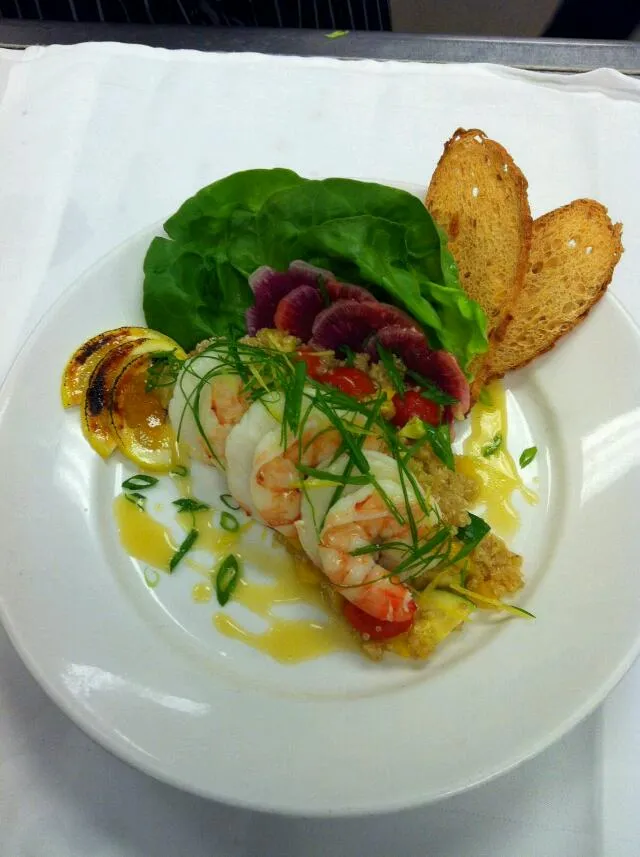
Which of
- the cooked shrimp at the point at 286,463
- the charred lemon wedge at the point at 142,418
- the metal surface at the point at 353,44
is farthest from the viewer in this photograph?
the metal surface at the point at 353,44

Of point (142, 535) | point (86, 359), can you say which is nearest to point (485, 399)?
point (142, 535)

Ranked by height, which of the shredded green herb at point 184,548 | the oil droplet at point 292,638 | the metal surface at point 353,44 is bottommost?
the oil droplet at point 292,638

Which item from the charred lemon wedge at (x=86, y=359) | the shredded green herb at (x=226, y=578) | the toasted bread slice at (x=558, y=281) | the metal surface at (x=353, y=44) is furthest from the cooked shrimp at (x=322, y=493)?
the metal surface at (x=353, y=44)

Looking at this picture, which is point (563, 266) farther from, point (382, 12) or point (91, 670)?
point (382, 12)

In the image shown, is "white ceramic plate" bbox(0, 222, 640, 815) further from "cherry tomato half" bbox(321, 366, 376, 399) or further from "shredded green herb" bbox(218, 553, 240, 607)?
"cherry tomato half" bbox(321, 366, 376, 399)

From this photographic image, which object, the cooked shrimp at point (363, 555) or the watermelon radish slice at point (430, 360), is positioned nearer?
the cooked shrimp at point (363, 555)

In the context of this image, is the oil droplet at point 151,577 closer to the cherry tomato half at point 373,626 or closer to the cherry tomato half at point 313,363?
the cherry tomato half at point 373,626

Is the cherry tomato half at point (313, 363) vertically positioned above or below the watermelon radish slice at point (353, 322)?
below

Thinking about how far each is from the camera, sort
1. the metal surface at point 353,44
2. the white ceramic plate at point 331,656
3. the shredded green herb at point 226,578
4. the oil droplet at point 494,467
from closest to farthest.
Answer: the white ceramic plate at point 331,656
the shredded green herb at point 226,578
the oil droplet at point 494,467
the metal surface at point 353,44
